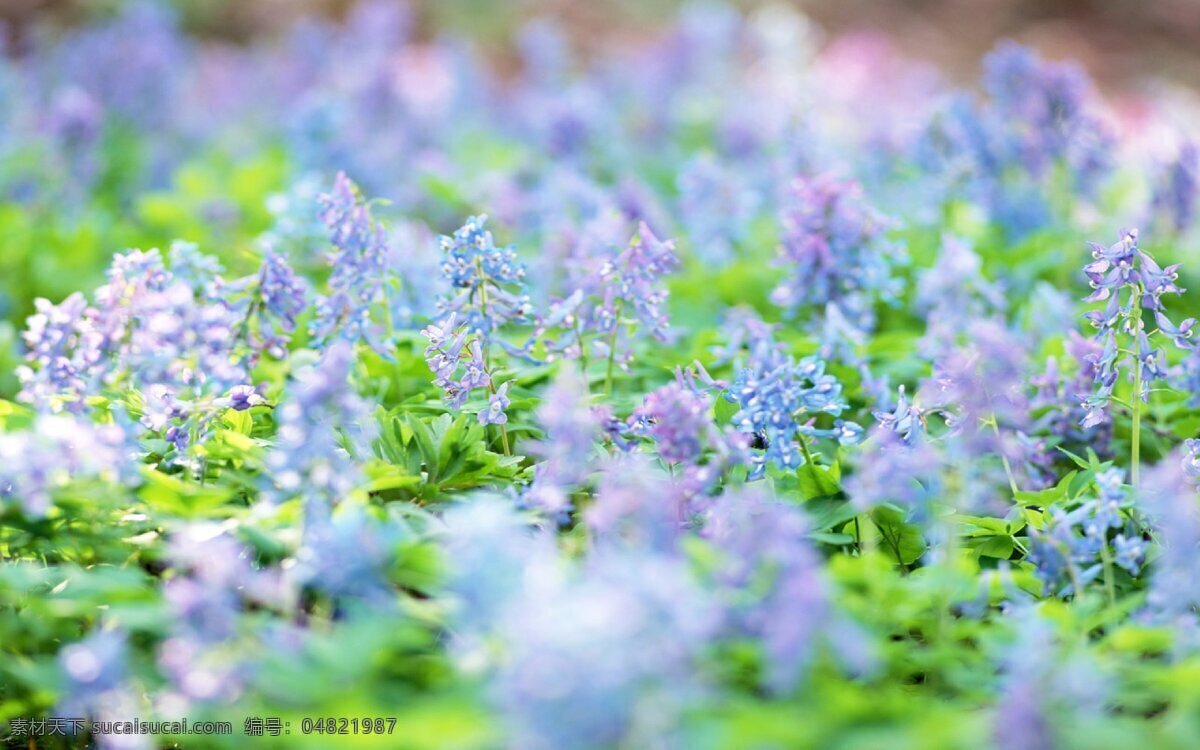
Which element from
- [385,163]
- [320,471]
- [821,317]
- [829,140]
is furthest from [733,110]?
[320,471]

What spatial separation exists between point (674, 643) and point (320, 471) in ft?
2.96

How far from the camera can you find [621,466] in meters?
2.89

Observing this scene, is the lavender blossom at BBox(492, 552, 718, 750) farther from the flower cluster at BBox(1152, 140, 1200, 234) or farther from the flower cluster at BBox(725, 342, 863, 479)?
the flower cluster at BBox(1152, 140, 1200, 234)

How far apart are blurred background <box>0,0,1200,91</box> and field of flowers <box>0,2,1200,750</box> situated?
8062 millimetres

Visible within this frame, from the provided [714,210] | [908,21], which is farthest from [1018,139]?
[908,21]

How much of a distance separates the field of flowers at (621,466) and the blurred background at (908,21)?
8.06 m

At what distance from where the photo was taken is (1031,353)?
4.41 m

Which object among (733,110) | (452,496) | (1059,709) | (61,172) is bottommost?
(1059,709)

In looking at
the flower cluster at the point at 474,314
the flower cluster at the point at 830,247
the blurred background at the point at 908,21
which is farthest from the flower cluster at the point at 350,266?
the blurred background at the point at 908,21

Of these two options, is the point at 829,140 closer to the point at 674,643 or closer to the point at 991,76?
the point at 991,76

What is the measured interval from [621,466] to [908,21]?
14.1m

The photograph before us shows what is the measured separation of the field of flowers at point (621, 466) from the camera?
2090 millimetres

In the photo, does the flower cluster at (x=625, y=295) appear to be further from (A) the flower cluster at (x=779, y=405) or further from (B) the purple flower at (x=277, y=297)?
(B) the purple flower at (x=277, y=297)

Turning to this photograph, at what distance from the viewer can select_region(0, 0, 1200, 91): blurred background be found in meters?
13.8
